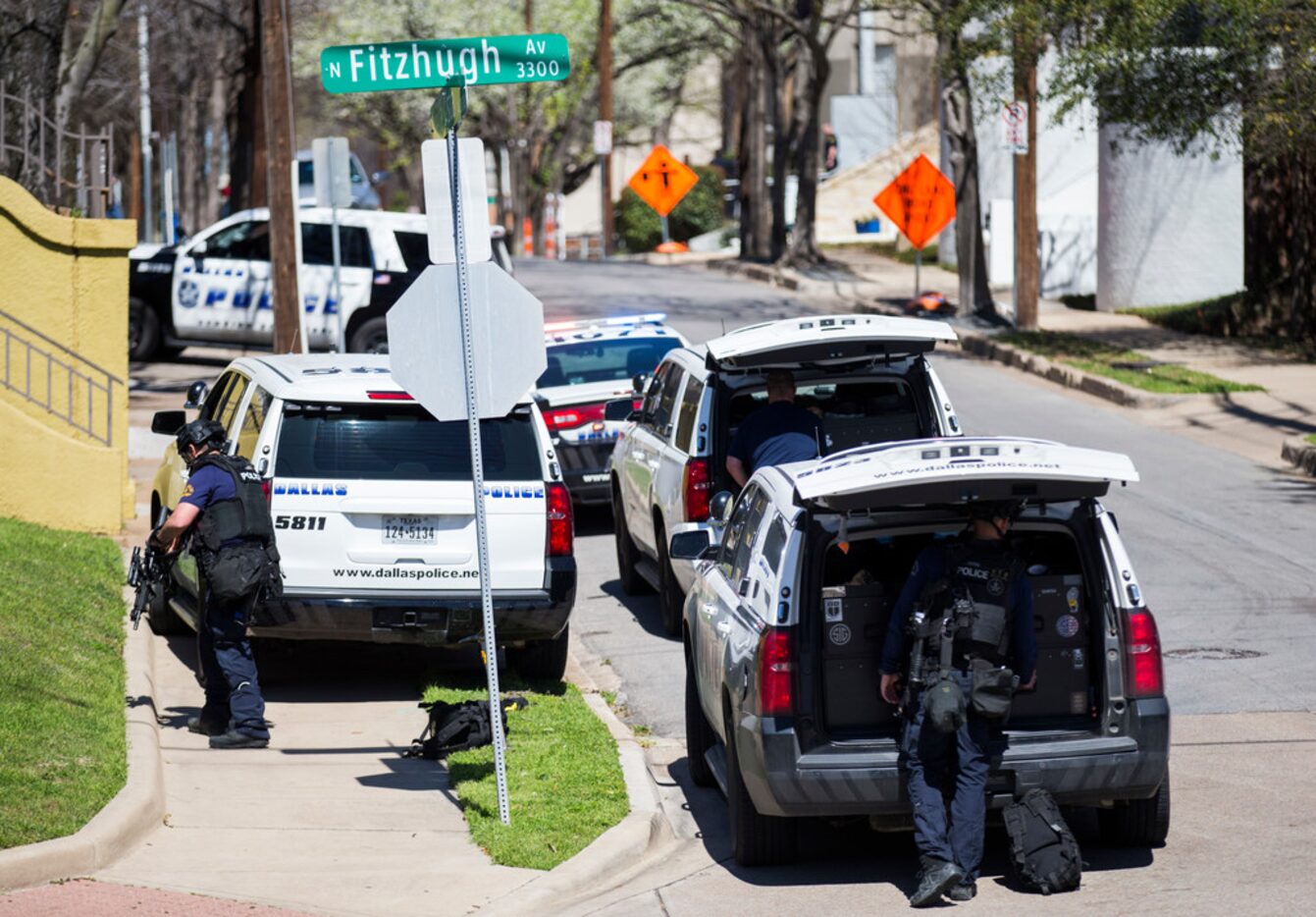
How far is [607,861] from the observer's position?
8055mm

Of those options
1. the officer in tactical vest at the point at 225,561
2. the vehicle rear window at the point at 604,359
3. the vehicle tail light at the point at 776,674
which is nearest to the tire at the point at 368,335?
the vehicle rear window at the point at 604,359

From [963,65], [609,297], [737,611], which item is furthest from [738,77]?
[737,611]

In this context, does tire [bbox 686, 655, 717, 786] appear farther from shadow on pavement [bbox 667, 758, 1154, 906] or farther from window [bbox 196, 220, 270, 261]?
window [bbox 196, 220, 270, 261]

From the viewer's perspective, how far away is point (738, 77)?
185 feet

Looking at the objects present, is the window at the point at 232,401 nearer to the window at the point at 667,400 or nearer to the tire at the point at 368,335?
the window at the point at 667,400

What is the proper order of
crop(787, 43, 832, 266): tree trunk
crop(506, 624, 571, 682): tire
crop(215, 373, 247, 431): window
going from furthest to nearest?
crop(787, 43, 832, 266): tree trunk < crop(215, 373, 247, 431): window < crop(506, 624, 571, 682): tire

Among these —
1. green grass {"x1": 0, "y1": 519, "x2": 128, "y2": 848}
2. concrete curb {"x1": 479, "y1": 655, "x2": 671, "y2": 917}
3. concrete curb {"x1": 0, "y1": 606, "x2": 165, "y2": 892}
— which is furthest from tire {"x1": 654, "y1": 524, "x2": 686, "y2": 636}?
concrete curb {"x1": 0, "y1": 606, "x2": 165, "y2": 892}

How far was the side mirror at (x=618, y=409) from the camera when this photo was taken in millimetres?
15672

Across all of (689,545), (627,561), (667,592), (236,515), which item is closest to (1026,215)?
(627,561)

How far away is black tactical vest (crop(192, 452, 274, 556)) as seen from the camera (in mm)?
10070

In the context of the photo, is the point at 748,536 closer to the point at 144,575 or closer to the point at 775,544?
the point at 775,544

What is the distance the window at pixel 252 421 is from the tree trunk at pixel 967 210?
70.3 feet

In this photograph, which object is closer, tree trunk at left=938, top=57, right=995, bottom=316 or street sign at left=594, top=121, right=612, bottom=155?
tree trunk at left=938, top=57, right=995, bottom=316

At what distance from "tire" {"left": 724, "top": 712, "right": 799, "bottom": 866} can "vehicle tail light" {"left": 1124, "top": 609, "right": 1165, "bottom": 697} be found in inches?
57.7
